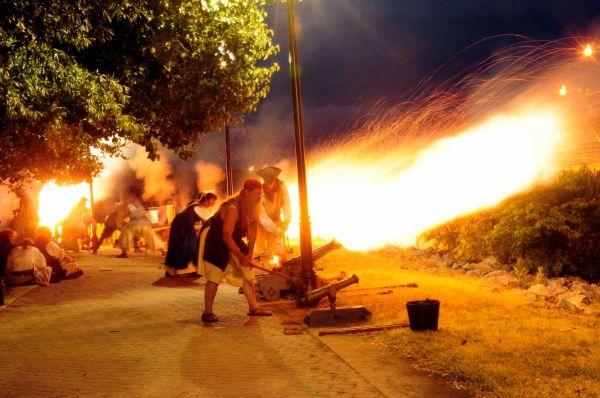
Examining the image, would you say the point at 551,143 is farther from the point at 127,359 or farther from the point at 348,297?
the point at 127,359

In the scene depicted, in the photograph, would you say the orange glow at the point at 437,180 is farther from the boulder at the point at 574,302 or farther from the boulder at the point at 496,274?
the boulder at the point at 574,302

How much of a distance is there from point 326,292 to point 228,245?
5.26 feet

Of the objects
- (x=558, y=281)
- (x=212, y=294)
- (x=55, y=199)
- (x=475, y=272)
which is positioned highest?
(x=55, y=199)

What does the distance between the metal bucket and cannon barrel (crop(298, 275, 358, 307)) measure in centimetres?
142

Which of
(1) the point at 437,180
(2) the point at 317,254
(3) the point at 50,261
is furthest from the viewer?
(1) the point at 437,180

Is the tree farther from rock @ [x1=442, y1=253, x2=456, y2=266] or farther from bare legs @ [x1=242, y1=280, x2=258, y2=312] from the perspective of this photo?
rock @ [x1=442, y1=253, x2=456, y2=266]

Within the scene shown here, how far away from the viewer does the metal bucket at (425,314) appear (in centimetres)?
688

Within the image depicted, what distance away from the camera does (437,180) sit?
16.9 m

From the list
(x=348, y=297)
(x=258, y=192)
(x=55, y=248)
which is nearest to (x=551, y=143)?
(x=348, y=297)

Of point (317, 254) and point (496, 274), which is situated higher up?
point (317, 254)

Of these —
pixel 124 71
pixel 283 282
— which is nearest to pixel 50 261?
pixel 124 71

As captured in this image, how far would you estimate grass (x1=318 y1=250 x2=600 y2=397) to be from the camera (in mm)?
4965

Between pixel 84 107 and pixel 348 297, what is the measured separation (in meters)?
5.13

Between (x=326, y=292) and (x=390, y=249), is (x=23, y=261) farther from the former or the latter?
(x=390, y=249)
